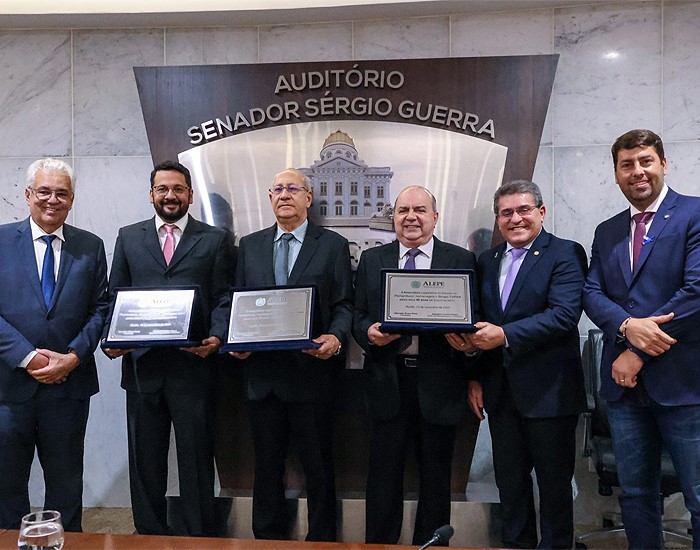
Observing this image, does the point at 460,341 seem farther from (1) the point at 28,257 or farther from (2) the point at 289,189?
(1) the point at 28,257

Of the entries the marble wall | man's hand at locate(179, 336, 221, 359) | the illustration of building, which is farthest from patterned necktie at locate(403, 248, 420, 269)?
the marble wall

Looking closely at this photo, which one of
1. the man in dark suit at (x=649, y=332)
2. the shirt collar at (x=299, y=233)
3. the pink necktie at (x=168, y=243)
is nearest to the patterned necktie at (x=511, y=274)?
the man in dark suit at (x=649, y=332)

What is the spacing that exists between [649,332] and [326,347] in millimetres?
1210

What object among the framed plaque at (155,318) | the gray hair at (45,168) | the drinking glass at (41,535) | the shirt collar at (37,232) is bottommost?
the drinking glass at (41,535)

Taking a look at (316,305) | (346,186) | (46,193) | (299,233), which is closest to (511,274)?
(316,305)

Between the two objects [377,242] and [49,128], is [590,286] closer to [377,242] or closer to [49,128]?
[377,242]

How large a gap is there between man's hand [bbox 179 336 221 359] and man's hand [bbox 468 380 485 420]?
1116 millimetres

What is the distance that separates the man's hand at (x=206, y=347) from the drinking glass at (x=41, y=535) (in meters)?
1.51

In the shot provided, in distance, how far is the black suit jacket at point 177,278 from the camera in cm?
285

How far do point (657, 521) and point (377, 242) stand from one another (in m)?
1.83

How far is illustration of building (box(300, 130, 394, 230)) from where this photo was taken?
3.47 m

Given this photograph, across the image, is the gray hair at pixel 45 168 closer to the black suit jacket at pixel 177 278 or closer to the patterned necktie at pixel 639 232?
the black suit jacket at pixel 177 278

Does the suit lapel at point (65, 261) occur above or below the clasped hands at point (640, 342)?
above

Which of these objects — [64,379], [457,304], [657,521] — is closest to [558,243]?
[457,304]
